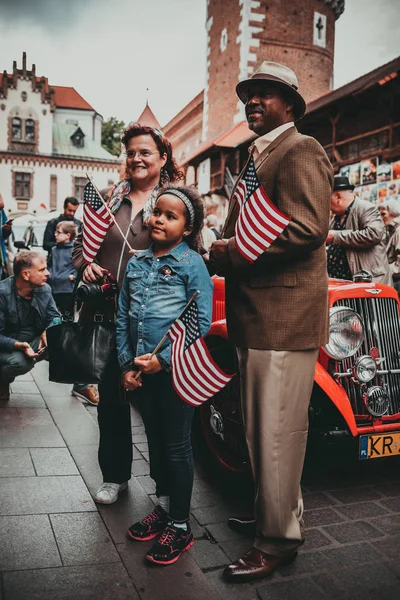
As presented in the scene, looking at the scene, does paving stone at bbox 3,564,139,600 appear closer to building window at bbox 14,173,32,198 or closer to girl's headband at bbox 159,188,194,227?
girl's headband at bbox 159,188,194,227

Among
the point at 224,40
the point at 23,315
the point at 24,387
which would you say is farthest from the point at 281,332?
the point at 224,40

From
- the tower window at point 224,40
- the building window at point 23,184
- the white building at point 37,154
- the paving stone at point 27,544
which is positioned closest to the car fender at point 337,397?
the paving stone at point 27,544

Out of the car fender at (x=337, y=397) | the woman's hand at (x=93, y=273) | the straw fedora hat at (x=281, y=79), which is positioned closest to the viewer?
the straw fedora hat at (x=281, y=79)

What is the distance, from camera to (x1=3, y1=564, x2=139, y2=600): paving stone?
2.46 m

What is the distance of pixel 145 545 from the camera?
296 centimetres

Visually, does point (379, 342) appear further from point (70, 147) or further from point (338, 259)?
point (70, 147)

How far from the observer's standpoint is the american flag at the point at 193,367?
2.69m

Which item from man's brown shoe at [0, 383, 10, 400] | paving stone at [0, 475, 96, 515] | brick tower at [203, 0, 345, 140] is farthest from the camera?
brick tower at [203, 0, 345, 140]

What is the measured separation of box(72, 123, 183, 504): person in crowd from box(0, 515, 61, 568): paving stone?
442 mm

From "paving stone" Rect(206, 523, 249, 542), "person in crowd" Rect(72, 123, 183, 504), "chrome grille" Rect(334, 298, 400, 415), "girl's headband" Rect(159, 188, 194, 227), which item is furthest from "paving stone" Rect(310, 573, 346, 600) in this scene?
"girl's headband" Rect(159, 188, 194, 227)

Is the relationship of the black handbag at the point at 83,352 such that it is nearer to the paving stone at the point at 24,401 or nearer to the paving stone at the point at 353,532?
the paving stone at the point at 353,532

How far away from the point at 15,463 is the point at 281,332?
2374 mm

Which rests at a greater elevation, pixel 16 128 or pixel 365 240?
pixel 16 128

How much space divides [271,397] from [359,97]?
12.2m
